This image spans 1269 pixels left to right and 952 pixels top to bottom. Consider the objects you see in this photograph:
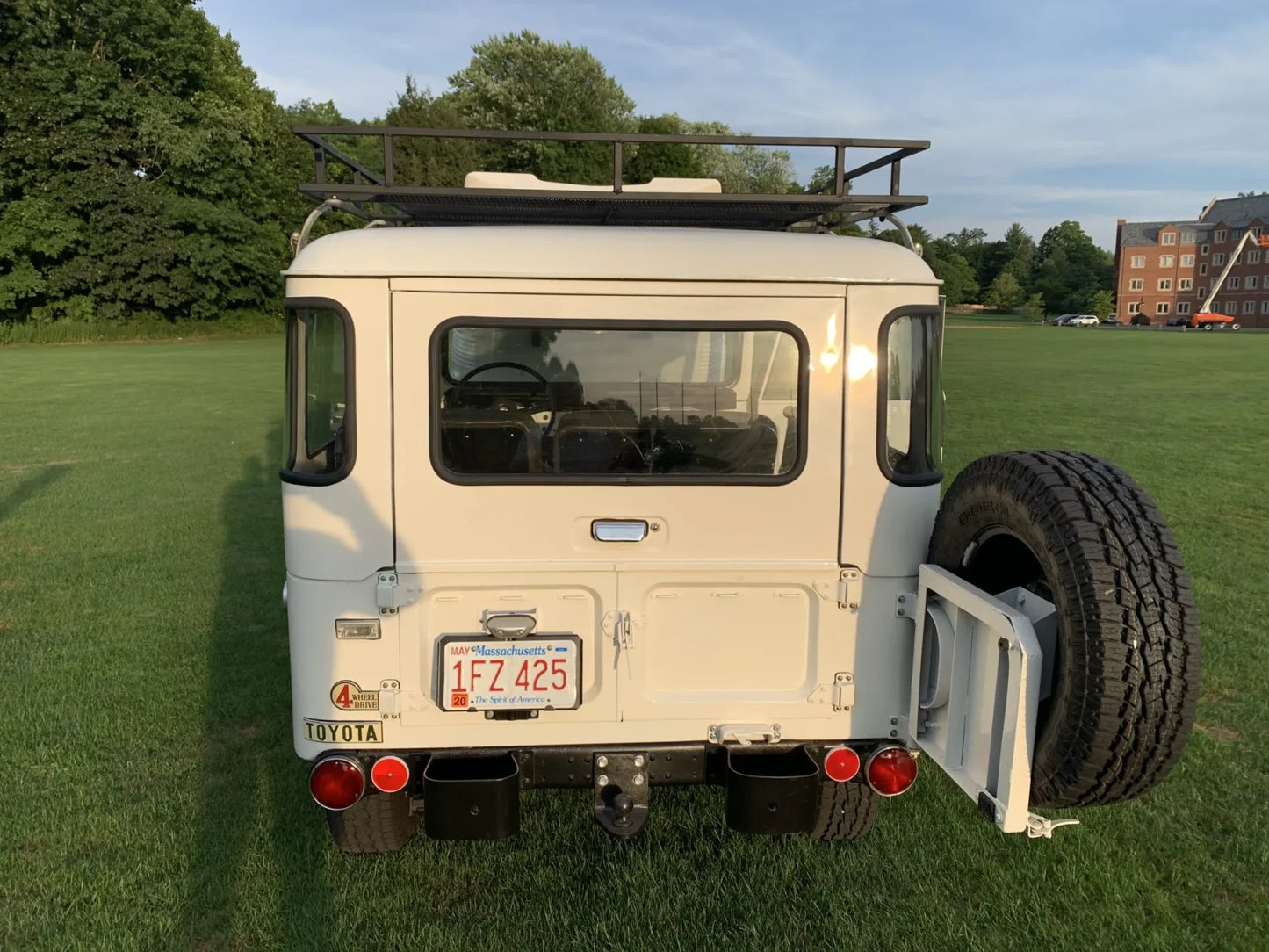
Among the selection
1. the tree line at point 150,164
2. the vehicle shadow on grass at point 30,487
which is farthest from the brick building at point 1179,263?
the vehicle shadow on grass at point 30,487

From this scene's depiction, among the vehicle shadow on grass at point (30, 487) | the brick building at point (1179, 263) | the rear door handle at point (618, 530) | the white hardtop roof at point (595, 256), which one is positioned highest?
the brick building at point (1179, 263)

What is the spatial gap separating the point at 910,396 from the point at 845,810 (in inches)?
63.6

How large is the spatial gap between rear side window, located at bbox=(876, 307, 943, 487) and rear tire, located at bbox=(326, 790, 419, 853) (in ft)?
7.22

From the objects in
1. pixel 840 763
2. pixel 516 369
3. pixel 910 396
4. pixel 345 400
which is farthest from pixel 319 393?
pixel 840 763

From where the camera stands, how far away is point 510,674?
3.31 meters

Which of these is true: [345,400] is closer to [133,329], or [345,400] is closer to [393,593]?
[393,593]

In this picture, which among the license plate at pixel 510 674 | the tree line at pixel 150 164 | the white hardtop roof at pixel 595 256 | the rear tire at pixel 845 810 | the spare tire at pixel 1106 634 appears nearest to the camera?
the spare tire at pixel 1106 634

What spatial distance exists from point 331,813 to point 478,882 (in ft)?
2.03

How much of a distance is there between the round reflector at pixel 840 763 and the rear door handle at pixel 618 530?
40.3 inches

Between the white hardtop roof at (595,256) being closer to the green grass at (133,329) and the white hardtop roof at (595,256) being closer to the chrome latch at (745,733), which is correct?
the chrome latch at (745,733)

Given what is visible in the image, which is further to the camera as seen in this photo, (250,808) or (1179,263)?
(1179,263)

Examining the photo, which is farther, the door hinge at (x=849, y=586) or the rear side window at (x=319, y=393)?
the door hinge at (x=849, y=586)

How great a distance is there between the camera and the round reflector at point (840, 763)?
3.44 metres

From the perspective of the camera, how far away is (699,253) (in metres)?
3.28
